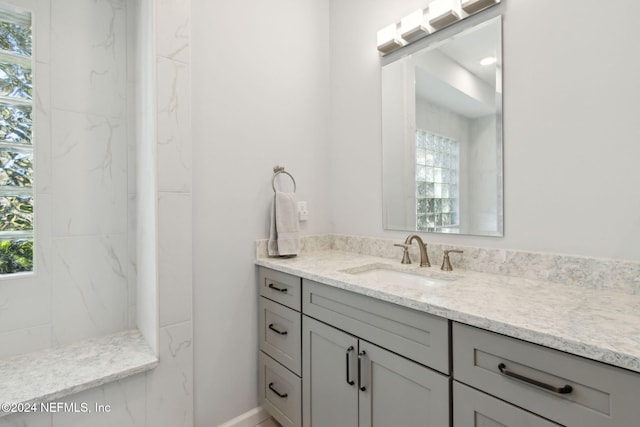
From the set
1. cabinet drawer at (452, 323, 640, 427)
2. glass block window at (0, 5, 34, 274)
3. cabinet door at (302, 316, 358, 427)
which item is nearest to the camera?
cabinet drawer at (452, 323, 640, 427)

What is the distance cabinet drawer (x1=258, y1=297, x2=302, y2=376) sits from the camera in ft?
4.99

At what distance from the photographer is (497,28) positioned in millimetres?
1380

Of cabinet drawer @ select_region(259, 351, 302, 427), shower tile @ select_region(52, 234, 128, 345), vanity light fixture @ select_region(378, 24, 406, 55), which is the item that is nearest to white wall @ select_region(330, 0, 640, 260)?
vanity light fixture @ select_region(378, 24, 406, 55)

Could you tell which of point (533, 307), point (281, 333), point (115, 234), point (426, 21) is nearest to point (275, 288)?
point (281, 333)

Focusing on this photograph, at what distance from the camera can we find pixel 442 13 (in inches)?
59.2

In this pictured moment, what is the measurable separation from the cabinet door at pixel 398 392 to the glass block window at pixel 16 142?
62.1 inches

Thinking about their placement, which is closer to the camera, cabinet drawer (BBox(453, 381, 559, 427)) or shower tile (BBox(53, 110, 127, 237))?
cabinet drawer (BBox(453, 381, 559, 427))

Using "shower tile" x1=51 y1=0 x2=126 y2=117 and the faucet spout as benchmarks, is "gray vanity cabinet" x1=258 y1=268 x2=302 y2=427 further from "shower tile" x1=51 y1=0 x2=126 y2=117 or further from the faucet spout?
"shower tile" x1=51 y1=0 x2=126 y2=117

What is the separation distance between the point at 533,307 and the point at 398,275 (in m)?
0.71

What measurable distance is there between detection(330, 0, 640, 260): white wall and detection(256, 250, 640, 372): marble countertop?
0.67 feet

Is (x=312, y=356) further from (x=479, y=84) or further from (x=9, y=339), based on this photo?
(x=479, y=84)

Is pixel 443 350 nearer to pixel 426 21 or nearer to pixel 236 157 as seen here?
pixel 236 157

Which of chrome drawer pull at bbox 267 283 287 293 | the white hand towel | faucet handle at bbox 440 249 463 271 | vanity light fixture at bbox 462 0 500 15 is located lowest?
chrome drawer pull at bbox 267 283 287 293

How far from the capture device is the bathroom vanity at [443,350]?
716mm
